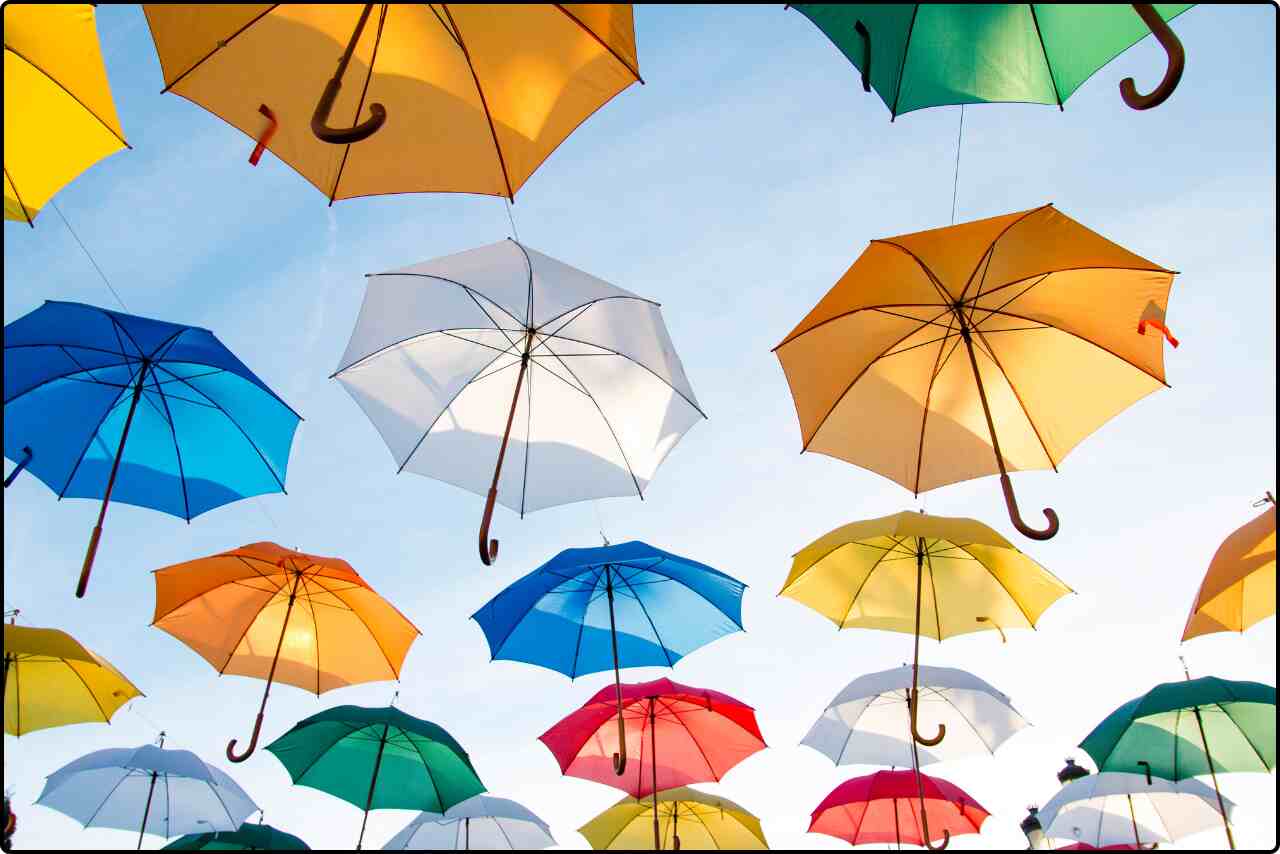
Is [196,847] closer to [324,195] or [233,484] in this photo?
[233,484]

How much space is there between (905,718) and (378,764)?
621cm

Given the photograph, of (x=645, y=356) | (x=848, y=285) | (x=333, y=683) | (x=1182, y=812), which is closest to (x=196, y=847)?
(x=333, y=683)

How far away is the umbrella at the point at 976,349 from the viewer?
5984 mm

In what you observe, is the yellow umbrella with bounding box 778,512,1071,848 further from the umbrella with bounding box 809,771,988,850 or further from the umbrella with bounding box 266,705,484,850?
the umbrella with bounding box 266,705,484,850

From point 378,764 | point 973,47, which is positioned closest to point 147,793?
point 378,764

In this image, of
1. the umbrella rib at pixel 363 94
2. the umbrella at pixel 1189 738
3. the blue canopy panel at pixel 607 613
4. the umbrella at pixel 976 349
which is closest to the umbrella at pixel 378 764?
the blue canopy panel at pixel 607 613

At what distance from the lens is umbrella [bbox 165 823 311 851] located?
8.98 metres

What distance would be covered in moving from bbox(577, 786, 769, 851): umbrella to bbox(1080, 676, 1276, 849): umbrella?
439 cm

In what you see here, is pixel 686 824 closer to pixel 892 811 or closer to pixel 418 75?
pixel 892 811

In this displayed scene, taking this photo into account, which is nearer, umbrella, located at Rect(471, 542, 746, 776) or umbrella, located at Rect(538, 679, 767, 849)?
umbrella, located at Rect(471, 542, 746, 776)

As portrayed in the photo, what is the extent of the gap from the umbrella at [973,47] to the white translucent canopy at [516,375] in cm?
245

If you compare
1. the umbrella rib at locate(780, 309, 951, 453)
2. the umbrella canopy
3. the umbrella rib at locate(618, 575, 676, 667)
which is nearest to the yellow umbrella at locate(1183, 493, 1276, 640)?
the umbrella rib at locate(780, 309, 951, 453)

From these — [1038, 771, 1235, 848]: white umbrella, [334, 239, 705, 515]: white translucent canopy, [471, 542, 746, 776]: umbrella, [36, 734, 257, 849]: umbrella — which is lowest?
[1038, 771, 1235, 848]: white umbrella

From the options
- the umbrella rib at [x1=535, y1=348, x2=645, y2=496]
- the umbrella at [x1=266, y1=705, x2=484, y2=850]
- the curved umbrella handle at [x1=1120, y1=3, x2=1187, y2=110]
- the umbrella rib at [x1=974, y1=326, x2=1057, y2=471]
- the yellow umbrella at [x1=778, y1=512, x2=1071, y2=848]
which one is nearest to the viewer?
the curved umbrella handle at [x1=1120, y1=3, x2=1187, y2=110]
